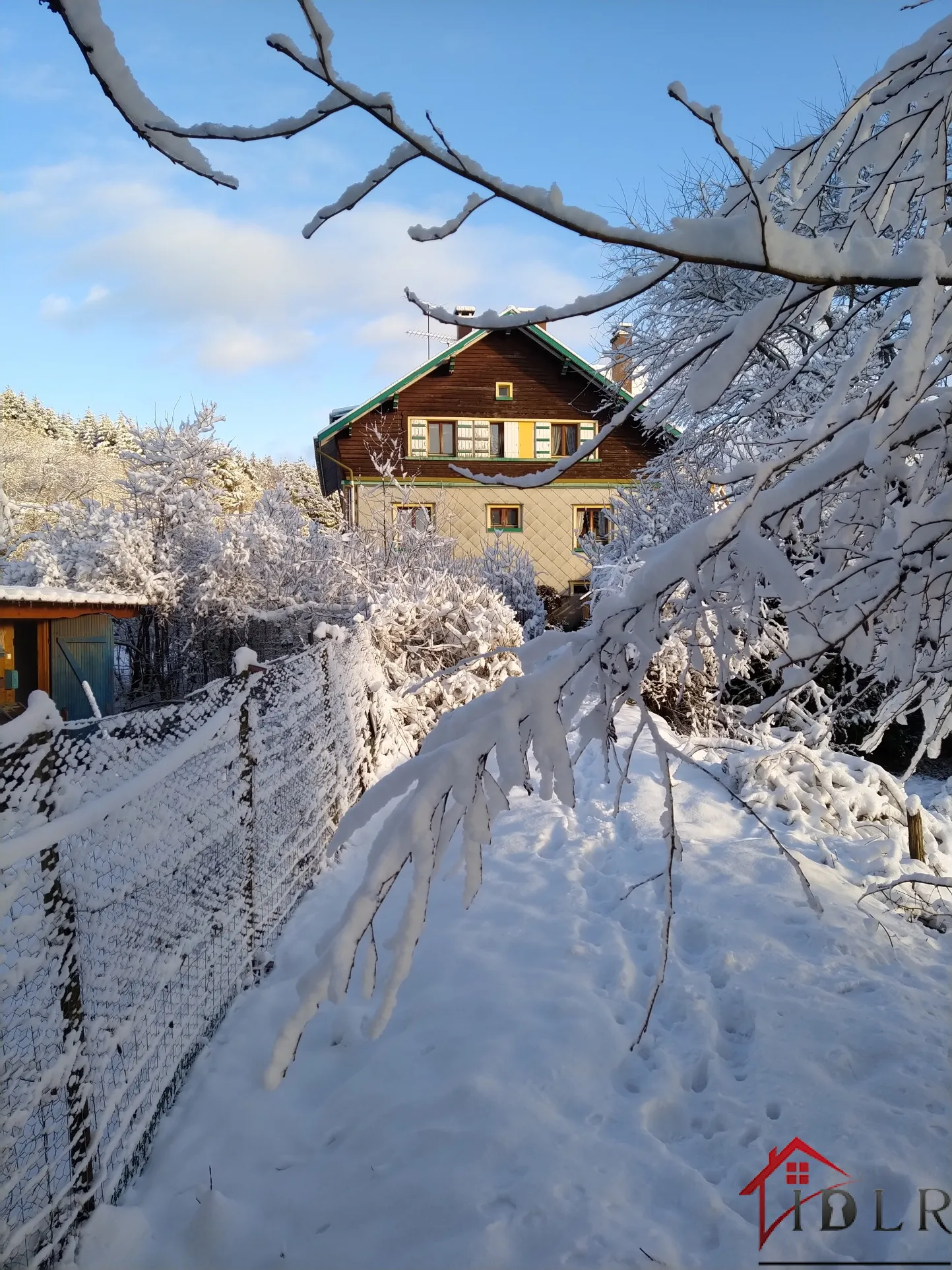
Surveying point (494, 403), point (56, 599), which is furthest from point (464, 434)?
point (56, 599)

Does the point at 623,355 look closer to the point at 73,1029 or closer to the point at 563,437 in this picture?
the point at 73,1029

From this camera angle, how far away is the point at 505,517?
2509 centimetres

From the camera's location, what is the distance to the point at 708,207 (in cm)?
1059

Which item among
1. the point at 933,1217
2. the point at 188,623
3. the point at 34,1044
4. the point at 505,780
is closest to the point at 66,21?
the point at 505,780

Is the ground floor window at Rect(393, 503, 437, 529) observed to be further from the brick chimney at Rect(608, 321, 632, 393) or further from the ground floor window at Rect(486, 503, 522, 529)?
the brick chimney at Rect(608, 321, 632, 393)

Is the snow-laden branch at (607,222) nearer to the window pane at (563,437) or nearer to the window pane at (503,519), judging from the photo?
the window pane at (503,519)

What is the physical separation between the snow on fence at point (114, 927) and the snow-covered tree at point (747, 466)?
973 millimetres

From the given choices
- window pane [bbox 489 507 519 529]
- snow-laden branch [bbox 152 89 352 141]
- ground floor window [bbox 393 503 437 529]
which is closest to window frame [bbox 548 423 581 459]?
window pane [bbox 489 507 519 529]

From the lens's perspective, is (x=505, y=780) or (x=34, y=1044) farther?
(x=34, y=1044)

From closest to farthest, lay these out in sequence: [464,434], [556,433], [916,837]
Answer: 1. [916,837]
2. [464,434]
3. [556,433]

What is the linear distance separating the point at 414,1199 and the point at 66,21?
2874 millimetres

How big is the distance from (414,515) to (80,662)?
413 inches

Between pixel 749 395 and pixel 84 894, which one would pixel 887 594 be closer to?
pixel 84 894

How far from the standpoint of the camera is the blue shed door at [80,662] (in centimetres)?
1341
